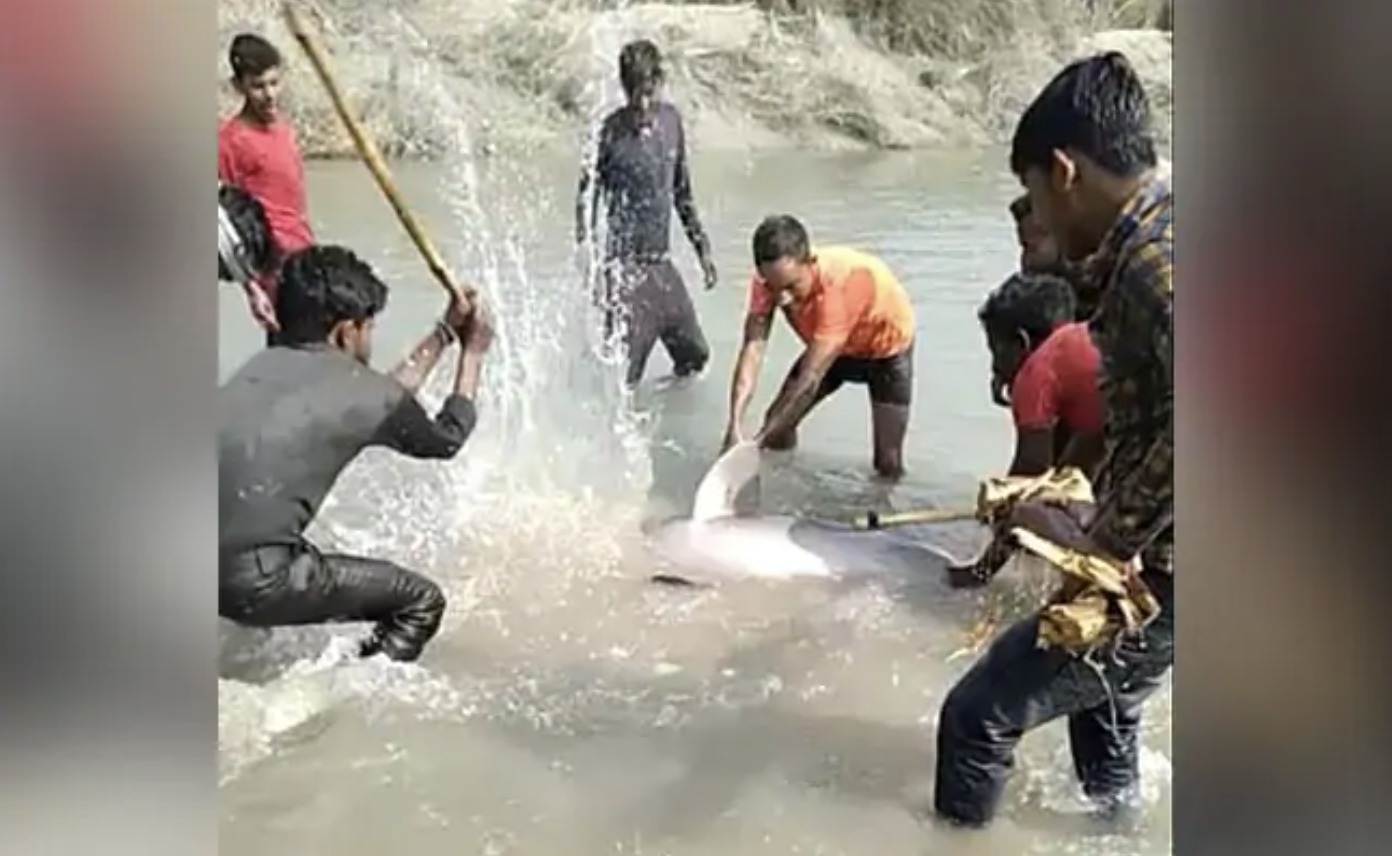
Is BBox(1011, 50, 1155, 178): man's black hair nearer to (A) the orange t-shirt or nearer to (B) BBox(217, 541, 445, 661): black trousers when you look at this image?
(A) the orange t-shirt

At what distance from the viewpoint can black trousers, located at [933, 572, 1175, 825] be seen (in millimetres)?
1324

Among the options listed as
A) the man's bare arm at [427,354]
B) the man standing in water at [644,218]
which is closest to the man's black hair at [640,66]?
the man standing in water at [644,218]

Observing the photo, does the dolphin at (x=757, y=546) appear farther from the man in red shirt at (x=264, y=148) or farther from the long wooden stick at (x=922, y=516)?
the man in red shirt at (x=264, y=148)

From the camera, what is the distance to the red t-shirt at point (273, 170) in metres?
1.35

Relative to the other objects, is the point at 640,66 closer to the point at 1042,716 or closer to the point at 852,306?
the point at 852,306

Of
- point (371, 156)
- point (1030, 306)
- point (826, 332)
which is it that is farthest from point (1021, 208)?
point (371, 156)

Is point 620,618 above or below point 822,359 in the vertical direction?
below

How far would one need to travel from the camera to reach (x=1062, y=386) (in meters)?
1.33

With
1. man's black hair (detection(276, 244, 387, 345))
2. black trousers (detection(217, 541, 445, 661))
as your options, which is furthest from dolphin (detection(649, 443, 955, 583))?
man's black hair (detection(276, 244, 387, 345))

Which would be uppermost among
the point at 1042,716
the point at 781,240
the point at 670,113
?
the point at 670,113

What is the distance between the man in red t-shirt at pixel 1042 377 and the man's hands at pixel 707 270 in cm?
23

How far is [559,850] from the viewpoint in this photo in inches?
52.5

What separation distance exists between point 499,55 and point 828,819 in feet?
2.24

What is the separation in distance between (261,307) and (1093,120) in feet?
2.28
